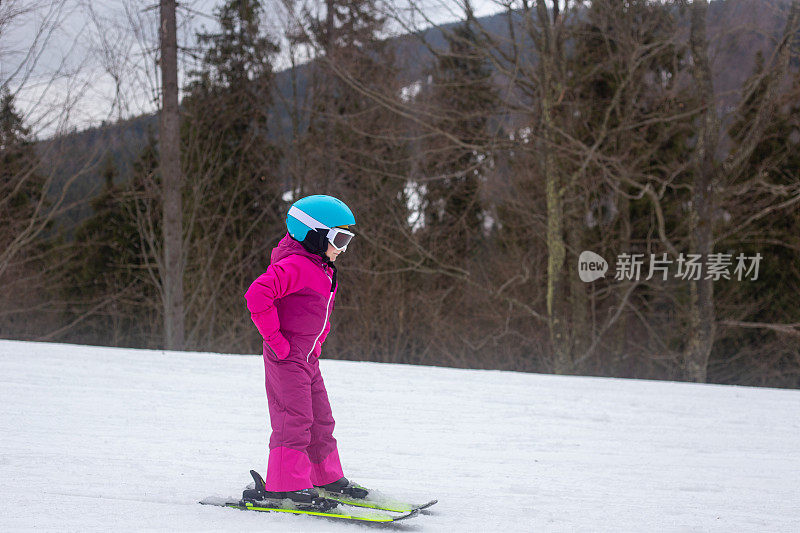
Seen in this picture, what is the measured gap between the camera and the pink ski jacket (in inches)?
124

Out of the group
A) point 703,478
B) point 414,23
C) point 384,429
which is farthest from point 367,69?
point 703,478

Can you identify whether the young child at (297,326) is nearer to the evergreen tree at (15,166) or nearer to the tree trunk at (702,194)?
the tree trunk at (702,194)

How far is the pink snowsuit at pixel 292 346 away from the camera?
10.5 ft

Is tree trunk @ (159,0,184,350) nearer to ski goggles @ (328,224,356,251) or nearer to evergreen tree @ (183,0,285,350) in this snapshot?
evergreen tree @ (183,0,285,350)

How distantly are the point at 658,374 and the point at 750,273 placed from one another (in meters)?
4.11

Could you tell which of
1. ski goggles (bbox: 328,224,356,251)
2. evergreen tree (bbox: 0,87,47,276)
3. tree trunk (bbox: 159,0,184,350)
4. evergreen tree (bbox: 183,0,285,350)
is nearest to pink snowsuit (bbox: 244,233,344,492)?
ski goggles (bbox: 328,224,356,251)

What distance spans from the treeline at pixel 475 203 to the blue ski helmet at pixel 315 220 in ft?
28.8

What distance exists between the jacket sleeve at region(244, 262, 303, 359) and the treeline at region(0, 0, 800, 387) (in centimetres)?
900

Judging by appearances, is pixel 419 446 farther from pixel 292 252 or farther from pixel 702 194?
pixel 702 194

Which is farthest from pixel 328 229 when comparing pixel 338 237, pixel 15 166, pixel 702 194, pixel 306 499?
pixel 15 166

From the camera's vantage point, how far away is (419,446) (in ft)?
16.0

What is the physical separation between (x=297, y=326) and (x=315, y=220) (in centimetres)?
53

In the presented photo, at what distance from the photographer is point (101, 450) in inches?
171

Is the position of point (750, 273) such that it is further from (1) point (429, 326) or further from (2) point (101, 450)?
(2) point (101, 450)
